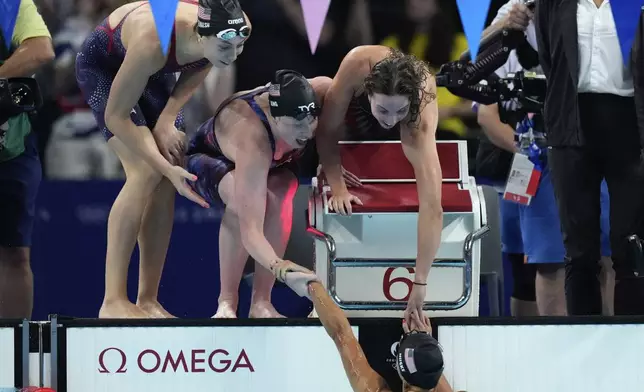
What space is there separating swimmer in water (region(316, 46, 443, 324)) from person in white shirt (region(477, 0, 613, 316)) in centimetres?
77

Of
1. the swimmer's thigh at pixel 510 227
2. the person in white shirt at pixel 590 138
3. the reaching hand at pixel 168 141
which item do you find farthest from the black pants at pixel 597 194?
the reaching hand at pixel 168 141

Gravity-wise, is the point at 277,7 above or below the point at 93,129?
above

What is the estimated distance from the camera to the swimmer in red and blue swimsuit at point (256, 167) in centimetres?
366

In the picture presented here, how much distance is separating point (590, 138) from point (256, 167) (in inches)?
45.1

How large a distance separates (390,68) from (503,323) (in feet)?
2.91

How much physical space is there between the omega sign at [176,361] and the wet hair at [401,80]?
0.94 m

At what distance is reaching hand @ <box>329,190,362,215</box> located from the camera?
374cm

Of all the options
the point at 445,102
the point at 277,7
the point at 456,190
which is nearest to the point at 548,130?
the point at 456,190

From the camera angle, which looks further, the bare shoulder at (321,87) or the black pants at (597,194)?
the bare shoulder at (321,87)

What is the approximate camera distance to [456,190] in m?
3.86

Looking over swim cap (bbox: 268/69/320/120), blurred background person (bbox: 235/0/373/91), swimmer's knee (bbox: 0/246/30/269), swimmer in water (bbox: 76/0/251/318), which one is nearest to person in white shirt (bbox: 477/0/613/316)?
blurred background person (bbox: 235/0/373/91)

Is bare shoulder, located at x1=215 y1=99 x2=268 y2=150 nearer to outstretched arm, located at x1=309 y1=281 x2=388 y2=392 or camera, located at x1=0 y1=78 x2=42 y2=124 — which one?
outstretched arm, located at x1=309 y1=281 x2=388 y2=392

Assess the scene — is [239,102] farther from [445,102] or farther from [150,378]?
[445,102]

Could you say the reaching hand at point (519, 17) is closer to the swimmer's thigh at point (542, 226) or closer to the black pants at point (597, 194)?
the black pants at point (597, 194)
